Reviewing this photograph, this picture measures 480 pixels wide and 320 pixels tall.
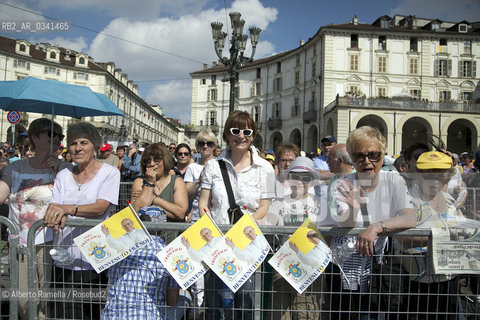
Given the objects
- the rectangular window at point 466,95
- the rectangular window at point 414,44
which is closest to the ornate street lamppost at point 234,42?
the rectangular window at point 414,44

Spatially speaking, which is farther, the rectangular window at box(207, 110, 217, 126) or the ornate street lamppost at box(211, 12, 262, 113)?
the rectangular window at box(207, 110, 217, 126)

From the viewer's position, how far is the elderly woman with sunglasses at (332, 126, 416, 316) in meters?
2.59

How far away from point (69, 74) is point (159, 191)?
219 feet

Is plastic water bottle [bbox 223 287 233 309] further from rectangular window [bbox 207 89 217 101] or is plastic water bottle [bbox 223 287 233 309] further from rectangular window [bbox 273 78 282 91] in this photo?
rectangular window [bbox 207 89 217 101]

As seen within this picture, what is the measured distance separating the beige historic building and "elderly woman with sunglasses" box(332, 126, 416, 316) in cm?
3191

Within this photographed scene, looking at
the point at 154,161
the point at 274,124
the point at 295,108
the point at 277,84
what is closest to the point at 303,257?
the point at 154,161

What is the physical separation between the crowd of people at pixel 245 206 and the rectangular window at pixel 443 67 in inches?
1675

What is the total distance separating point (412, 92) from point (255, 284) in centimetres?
4268

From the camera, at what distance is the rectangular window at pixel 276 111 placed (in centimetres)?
5062

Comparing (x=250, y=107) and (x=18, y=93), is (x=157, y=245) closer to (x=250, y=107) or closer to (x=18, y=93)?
(x=18, y=93)

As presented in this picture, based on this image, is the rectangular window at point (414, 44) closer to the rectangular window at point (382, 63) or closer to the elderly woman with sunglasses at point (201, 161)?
the rectangular window at point (382, 63)

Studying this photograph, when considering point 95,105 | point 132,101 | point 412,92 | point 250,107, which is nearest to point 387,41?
point 412,92

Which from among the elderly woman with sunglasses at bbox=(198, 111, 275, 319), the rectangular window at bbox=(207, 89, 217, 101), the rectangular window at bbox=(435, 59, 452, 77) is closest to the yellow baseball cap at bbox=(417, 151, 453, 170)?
the elderly woman with sunglasses at bbox=(198, 111, 275, 319)

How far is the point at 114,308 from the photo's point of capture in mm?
2564
